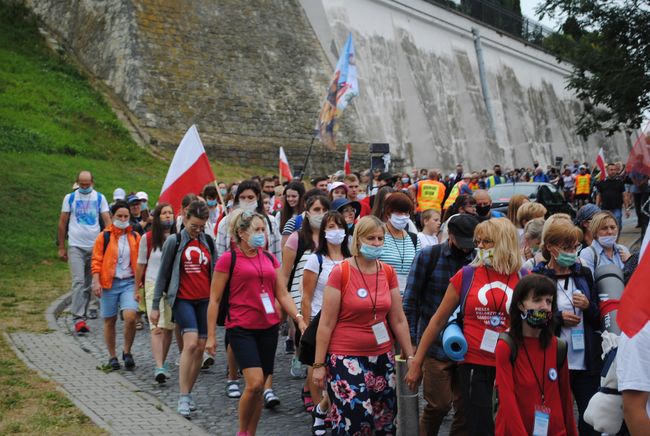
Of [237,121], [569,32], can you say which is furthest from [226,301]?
[237,121]

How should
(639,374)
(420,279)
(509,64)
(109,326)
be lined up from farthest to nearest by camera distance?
(509,64), (109,326), (420,279), (639,374)

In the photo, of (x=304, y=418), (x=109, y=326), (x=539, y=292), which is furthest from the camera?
(x=109, y=326)

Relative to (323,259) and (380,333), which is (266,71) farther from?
(380,333)

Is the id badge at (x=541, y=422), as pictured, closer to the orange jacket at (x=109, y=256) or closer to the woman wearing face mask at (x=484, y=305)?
the woman wearing face mask at (x=484, y=305)

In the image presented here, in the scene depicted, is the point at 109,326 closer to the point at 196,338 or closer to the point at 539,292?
the point at 196,338

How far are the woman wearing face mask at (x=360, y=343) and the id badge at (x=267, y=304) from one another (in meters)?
1.04

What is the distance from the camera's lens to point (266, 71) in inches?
1305

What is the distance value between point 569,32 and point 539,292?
67.6 ft

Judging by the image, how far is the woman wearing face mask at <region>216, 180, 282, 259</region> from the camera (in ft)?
31.0

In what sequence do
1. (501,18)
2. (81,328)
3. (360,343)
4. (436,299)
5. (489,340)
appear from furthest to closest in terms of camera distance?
(501,18)
(81,328)
(436,299)
(360,343)
(489,340)

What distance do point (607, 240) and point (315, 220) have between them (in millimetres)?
2738

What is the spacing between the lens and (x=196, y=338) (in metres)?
8.09

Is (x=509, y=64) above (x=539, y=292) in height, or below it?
above

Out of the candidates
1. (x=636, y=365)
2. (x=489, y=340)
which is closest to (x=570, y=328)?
(x=489, y=340)
